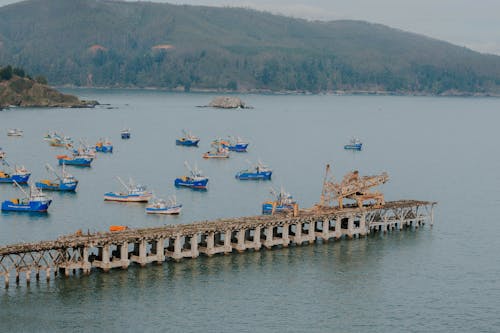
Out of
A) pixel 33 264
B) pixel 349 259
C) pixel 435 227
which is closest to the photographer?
pixel 33 264

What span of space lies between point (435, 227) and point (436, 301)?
102 ft

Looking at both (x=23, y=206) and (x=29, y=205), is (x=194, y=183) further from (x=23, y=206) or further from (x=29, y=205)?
(x=23, y=206)

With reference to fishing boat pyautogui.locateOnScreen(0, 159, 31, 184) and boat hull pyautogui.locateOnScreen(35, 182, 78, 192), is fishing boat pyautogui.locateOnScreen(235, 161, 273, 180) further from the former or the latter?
fishing boat pyautogui.locateOnScreen(0, 159, 31, 184)

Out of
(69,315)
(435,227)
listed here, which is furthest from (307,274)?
(435,227)

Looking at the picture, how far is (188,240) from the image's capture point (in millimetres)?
83062

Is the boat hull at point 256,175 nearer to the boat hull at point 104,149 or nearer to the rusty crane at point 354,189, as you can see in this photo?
the rusty crane at point 354,189

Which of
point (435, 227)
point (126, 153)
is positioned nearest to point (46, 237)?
point (435, 227)

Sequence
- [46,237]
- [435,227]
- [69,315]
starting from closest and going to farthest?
[69,315] → [46,237] → [435,227]

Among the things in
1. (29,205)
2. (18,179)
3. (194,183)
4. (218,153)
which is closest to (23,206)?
(29,205)

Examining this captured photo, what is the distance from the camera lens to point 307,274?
258 ft

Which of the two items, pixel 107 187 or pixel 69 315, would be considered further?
pixel 107 187

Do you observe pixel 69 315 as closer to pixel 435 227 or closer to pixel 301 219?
pixel 301 219

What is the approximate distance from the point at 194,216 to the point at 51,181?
30993 millimetres

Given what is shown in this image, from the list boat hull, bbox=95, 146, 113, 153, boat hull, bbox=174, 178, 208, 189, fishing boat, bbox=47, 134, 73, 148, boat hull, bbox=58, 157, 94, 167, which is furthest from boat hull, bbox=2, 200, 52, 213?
fishing boat, bbox=47, 134, 73, 148
